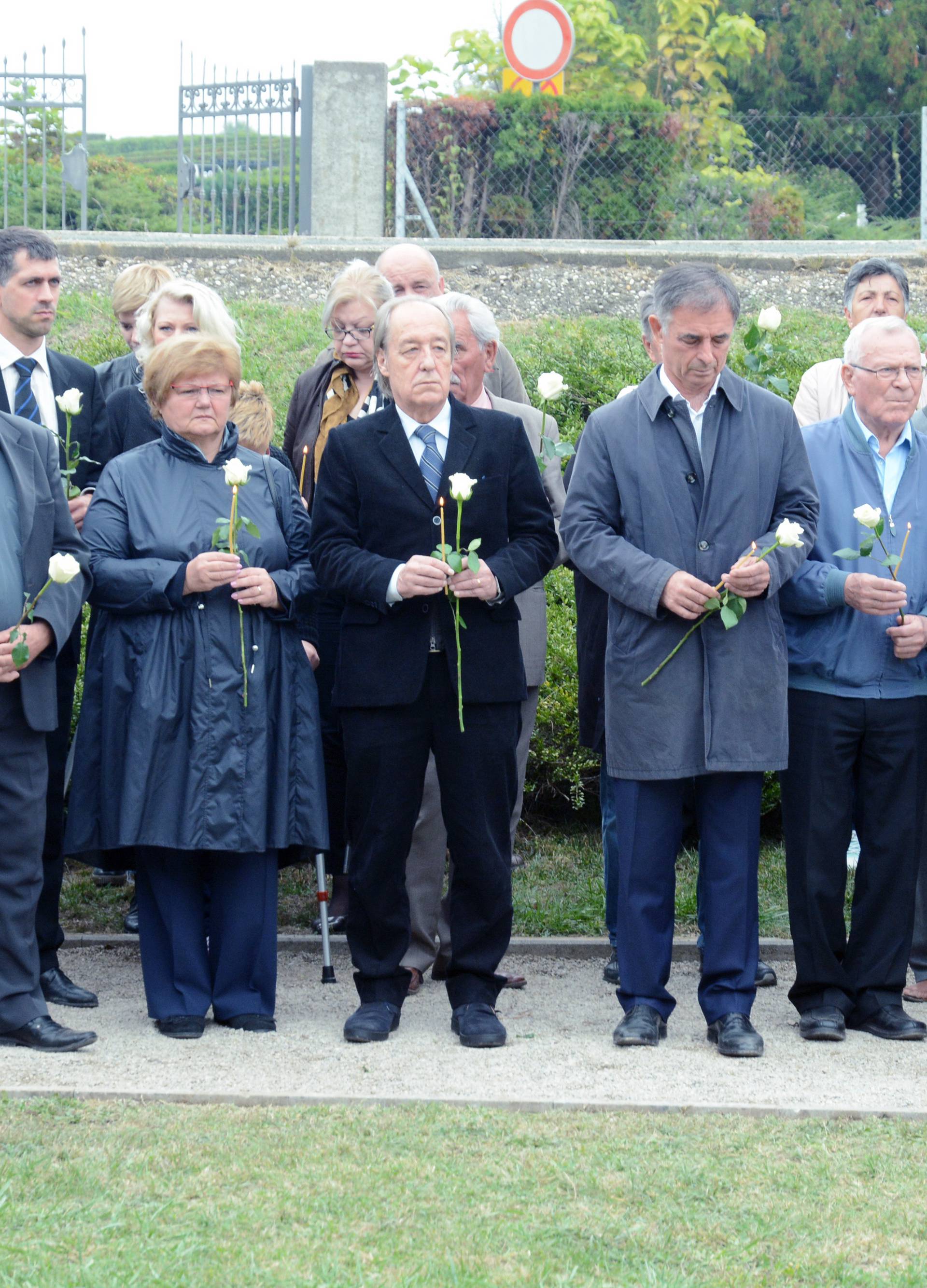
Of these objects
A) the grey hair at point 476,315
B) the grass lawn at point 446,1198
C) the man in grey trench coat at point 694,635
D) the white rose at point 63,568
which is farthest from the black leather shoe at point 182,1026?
the grey hair at point 476,315

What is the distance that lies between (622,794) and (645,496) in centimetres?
92

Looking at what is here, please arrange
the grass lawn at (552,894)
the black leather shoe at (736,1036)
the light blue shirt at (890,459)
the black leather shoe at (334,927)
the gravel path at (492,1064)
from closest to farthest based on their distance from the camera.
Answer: the gravel path at (492,1064) < the black leather shoe at (736,1036) < the light blue shirt at (890,459) < the black leather shoe at (334,927) < the grass lawn at (552,894)

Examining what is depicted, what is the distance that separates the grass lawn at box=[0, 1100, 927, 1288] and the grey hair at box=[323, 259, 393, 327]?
9.89ft

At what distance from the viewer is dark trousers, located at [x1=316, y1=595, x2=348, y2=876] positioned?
5836mm

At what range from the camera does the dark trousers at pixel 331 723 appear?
19.1 ft

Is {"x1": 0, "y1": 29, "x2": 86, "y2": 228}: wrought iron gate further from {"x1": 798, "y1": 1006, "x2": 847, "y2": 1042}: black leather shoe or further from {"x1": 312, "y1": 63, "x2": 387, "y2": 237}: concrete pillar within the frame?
{"x1": 798, "y1": 1006, "x2": 847, "y2": 1042}: black leather shoe

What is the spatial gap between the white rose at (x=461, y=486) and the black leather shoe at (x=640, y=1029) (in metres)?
1.65

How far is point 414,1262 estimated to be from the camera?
3.26 m

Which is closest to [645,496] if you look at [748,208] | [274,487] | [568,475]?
[568,475]

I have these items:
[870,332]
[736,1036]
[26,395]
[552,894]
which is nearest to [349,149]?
[552,894]

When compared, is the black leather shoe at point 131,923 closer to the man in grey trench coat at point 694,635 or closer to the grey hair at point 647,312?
the man in grey trench coat at point 694,635

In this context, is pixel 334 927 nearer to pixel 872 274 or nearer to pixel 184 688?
pixel 184 688

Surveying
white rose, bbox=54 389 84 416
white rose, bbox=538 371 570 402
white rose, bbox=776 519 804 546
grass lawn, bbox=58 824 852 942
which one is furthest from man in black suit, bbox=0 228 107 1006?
white rose, bbox=776 519 804 546

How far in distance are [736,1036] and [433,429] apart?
2.08 m
